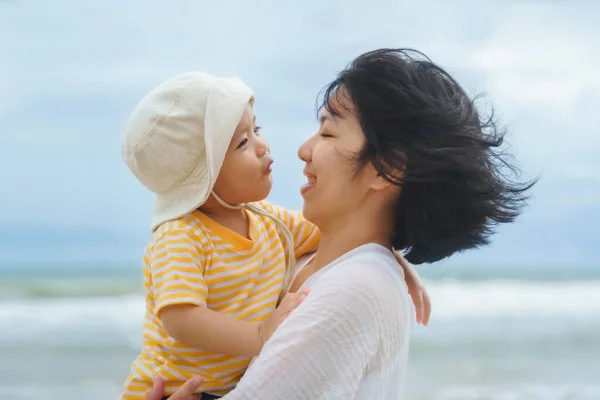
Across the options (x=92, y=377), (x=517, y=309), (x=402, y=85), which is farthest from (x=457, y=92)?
(x=517, y=309)

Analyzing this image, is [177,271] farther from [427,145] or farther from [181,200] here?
[427,145]

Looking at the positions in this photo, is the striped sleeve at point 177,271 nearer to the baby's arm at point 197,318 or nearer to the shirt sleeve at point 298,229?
the baby's arm at point 197,318

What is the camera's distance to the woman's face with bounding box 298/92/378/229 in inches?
69.4

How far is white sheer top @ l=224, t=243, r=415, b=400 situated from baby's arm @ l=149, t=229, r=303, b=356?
0.13 meters

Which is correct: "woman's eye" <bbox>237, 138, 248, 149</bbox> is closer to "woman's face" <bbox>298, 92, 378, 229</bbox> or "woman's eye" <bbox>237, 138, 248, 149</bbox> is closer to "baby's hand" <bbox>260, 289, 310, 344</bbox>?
"woman's face" <bbox>298, 92, 378, 229</bbox>

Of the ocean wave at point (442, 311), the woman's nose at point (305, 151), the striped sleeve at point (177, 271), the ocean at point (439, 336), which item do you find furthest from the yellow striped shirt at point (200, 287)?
the ocean wave at point (442, 311)

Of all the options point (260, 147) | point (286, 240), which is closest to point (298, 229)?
point (286, 240)

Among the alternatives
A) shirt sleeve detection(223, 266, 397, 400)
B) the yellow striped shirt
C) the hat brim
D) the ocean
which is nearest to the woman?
shirt sleeve detection(223, 266, 397, 400)

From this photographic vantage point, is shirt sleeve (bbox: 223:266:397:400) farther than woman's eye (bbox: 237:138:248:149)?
No

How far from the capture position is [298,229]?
2096 millimetres

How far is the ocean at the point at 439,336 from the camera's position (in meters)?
6.16

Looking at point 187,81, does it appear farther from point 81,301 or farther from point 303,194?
point 81,301

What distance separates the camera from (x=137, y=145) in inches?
73.2

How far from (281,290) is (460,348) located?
555 centimetres
